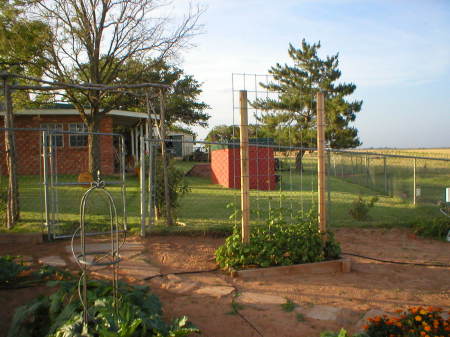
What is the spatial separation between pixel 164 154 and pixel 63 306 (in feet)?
14.7

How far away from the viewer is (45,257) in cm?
607

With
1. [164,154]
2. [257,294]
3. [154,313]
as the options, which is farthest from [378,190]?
[154,313]

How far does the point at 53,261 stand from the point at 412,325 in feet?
15.2

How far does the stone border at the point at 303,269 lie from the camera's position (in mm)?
5258

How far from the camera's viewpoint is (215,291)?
4.67m

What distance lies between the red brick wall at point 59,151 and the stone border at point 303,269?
577 inches

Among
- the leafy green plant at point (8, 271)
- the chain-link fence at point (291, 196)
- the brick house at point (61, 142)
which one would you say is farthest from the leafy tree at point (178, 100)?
the leafy green plant at point (8, 271)

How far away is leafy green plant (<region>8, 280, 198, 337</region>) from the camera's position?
3072 millimetres

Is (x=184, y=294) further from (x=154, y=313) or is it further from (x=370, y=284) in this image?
(x=370, y=284)

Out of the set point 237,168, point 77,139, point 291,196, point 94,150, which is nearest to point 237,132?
point 237,168

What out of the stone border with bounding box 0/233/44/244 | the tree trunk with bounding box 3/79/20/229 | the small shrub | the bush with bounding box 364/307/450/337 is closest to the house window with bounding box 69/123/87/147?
the tree trunk with bounding box 3/79/20/229

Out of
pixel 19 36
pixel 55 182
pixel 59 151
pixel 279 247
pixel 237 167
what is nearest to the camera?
pixel 279 247

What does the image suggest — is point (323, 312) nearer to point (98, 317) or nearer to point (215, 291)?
point (215, 291)

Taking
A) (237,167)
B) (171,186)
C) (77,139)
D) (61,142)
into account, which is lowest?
(171,186)
